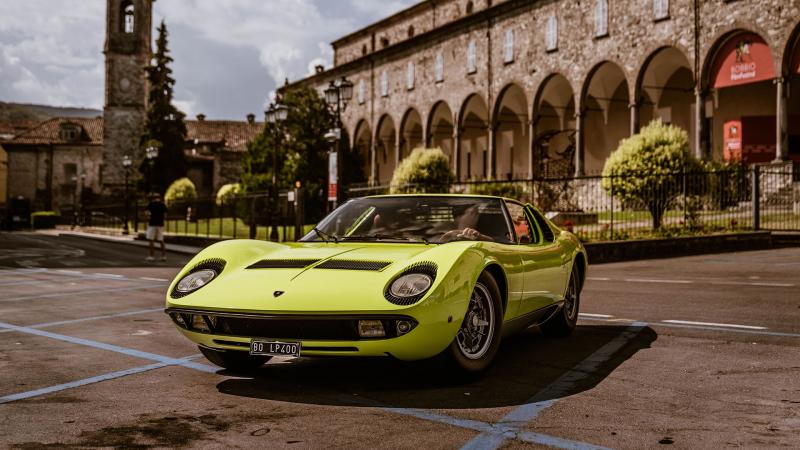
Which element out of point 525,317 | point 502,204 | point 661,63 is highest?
point 661,63

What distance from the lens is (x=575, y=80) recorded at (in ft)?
121

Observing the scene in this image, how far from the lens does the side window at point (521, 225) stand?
20.6 ft

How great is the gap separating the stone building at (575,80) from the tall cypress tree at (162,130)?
1509 cm

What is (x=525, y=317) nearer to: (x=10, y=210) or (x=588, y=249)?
(x=588, y=249)

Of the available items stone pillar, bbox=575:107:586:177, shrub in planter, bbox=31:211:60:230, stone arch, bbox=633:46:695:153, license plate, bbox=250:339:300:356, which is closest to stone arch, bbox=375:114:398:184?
stone pillar, bbox=575:107:586:177

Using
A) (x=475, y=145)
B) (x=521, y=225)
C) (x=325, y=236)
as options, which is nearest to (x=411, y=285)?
(x=325, y=236)

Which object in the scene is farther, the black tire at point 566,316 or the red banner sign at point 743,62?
the red banner sign at point 743,62

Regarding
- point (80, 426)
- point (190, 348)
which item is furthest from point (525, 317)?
point (80, 426)

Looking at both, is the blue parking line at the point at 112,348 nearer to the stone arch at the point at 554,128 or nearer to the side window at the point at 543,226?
the side window at the point at 543,226

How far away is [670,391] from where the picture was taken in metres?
4.87

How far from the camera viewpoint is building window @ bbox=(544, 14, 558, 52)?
37.9 metres

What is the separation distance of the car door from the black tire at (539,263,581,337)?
0.49 m

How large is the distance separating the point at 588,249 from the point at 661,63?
A: 64.3ft

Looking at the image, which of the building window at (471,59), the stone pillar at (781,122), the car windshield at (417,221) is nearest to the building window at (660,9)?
the stone pillar at (781,122)
